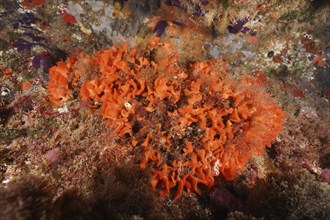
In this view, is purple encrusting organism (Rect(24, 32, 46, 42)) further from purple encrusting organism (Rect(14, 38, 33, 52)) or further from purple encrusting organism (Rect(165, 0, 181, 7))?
purple encrusting organism (Rect(165, 0, 181, 7))

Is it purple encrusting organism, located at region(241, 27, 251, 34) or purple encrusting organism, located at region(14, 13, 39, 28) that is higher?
purple encrusting organism, located at region(241, 27, 251, 34)

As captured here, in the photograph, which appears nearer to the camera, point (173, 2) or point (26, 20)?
point (26, 20)

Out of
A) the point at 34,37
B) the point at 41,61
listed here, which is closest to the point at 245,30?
the point at 41,61

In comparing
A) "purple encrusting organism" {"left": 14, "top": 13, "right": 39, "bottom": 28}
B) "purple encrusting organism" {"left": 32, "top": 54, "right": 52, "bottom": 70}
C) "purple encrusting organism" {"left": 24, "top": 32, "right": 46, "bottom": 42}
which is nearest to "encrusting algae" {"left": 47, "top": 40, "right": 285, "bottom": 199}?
"purple encrusting organism" {"left": 32, "top": 54, "right": 52, "bottom": 70}

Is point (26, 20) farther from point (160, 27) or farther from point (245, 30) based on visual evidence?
point (245, 30)

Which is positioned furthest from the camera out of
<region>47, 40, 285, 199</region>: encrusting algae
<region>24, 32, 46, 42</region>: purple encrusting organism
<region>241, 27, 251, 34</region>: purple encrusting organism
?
<region>241, 27, 251, 34</region>: purple encrusting organism

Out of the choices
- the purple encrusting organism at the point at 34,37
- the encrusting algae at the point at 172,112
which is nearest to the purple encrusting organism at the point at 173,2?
the encrusting algae at the point at 172,112

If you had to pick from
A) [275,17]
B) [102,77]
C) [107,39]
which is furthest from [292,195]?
[107,39]

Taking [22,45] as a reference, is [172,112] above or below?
above
